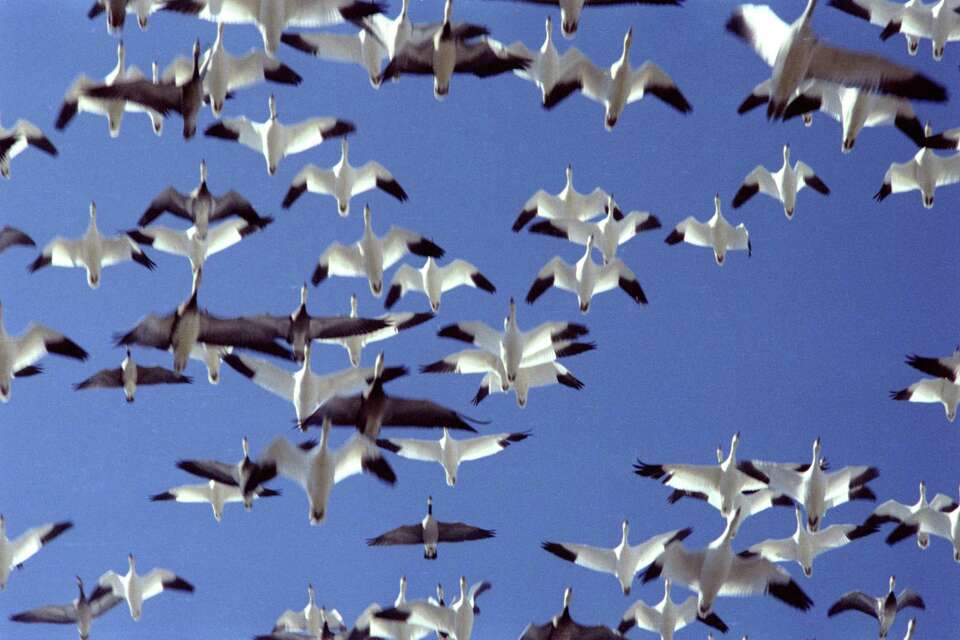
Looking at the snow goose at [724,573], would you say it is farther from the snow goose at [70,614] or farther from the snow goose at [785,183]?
the snow goose at [70,614]

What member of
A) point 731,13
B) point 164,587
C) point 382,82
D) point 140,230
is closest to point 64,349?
point 140,230

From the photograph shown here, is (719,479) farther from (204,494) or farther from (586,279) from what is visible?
(204,494)

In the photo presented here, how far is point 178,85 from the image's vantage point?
14.9m

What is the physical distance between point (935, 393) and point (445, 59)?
8109 mm

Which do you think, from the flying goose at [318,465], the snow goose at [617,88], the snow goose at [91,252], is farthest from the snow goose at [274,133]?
the flying goose at [318,465]

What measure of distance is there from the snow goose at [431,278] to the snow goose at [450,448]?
67.2 inches

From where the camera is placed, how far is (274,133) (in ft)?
56.2

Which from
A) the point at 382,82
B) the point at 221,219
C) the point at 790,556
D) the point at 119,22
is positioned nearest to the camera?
the point at 119,22

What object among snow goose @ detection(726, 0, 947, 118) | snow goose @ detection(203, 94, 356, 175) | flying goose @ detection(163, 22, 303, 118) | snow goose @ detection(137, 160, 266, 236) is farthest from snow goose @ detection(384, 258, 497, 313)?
snow goose @ detection(726, 0, 947, 118)

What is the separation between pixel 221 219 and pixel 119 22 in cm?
288

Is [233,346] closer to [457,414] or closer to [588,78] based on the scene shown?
[457,414]

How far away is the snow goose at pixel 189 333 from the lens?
562 inches

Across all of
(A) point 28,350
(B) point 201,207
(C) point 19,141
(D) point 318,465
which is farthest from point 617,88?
(A) point 28,350

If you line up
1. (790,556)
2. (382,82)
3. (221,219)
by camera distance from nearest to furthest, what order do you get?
(382,82), (221,219), (790,556)
